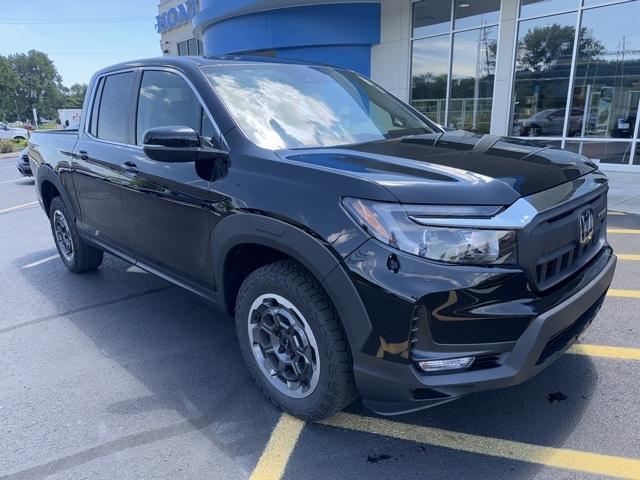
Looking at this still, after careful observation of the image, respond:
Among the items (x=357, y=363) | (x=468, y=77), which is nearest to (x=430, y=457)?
(x=357, y=363)

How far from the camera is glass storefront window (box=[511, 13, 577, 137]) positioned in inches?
413

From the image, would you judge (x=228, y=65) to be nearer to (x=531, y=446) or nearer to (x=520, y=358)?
(x=520, y=358)

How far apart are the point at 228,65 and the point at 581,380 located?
2.95 m

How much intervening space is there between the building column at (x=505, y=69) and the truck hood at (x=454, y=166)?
951 centimetres

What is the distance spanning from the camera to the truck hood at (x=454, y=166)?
2.03 metres

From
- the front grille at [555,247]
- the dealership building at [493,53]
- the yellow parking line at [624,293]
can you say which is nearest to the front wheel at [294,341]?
the front grille at [555,247]

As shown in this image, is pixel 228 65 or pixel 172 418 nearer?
pixel 172 418

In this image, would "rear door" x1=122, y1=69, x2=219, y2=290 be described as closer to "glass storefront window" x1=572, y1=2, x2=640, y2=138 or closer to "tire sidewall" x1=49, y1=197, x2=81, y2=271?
"tire sidewall" x1=49, y1=197, x2=81, y2=271

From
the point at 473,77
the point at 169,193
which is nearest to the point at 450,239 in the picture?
the point at 169,193

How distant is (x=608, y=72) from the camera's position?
32.9 feet

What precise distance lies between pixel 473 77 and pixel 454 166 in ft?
36.6

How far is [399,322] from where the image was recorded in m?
1.99

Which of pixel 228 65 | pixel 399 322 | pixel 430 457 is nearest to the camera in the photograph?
pixel 399 322

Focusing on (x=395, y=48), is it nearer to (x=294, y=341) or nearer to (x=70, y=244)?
(x=70, y=244)
